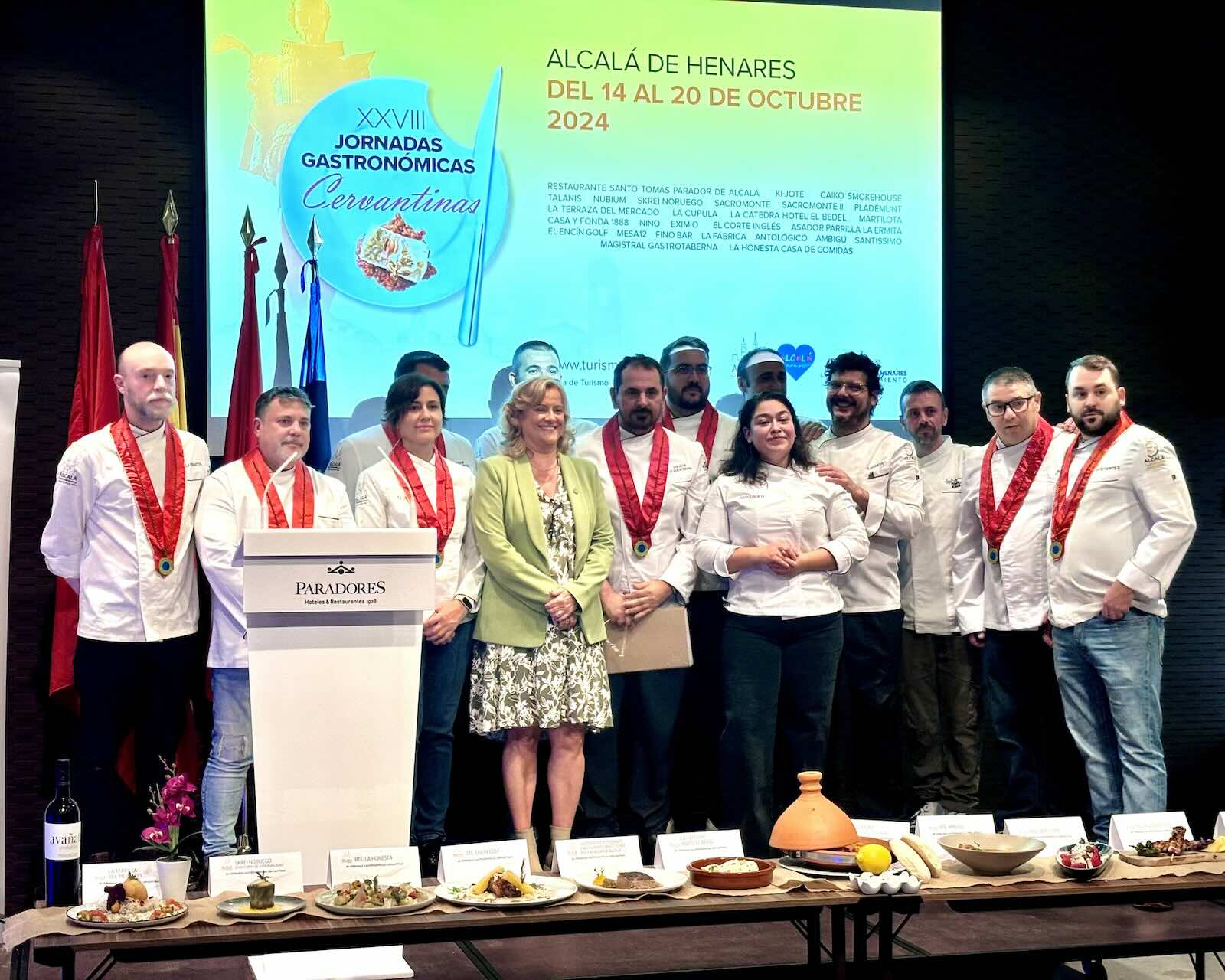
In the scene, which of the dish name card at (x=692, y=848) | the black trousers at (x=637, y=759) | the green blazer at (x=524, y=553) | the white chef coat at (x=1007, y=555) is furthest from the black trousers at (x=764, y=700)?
the dish name card at (x=692, y=848)

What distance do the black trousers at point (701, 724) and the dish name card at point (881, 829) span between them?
1634 mm

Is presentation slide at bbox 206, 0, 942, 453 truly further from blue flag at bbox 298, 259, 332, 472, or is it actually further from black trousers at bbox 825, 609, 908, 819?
black trousers at bbox 825, 609, 908, 819

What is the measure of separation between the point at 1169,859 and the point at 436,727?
226 centimetres

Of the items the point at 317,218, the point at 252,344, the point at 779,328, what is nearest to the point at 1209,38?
the point at 779,328

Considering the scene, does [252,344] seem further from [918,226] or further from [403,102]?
[918,226]

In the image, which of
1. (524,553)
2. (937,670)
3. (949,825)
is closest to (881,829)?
(949,825)

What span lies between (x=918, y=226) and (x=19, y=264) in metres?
3.56

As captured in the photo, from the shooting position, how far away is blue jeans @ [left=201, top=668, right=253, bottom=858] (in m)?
4.29

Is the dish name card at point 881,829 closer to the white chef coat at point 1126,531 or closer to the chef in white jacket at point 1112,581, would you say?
the chef in white jacket at point 1112,581

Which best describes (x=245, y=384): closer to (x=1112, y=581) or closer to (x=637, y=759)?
(x=637, y=759)

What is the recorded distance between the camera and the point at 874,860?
293 centimetres

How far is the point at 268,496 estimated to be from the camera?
13.9 feet

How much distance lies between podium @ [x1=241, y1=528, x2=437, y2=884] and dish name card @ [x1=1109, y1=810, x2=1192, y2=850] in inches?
67.5

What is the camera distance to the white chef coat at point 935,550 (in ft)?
16.9
